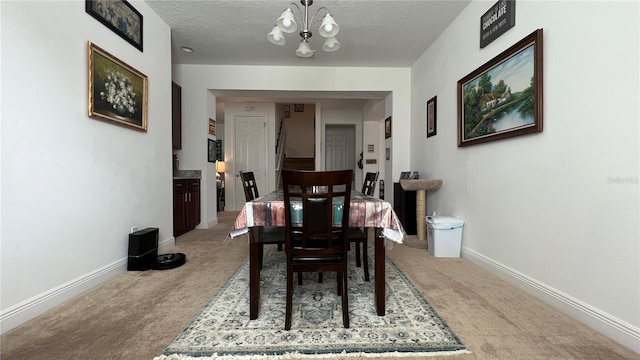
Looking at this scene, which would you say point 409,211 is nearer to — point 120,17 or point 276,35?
point 276,35

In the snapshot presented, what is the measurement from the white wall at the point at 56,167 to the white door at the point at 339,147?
18.8 ft

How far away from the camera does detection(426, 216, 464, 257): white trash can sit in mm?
2877

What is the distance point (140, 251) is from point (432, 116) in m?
3.75

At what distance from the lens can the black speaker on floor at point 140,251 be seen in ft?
8.16

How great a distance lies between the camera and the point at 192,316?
170 centimetres

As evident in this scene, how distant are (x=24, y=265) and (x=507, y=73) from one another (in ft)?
12.1

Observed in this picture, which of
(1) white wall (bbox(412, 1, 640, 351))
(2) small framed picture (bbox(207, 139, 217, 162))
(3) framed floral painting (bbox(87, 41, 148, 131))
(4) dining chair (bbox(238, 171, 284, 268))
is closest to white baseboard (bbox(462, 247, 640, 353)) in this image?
(1) white wall (bbox(412, 1, 640, 351))

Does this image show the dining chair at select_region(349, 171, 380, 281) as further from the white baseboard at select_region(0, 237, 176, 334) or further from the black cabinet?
the white baseboard at select_region(0, 237, 176, 334)

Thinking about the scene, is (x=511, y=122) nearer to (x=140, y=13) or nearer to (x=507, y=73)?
(x=507, y=73)

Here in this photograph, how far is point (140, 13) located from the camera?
106 inches

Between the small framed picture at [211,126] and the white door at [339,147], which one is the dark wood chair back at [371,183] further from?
the white door at [339,147]

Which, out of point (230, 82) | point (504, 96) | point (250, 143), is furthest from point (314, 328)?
point (250, 143)

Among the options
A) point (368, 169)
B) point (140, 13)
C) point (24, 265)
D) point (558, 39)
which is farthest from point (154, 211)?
point (368, 169)

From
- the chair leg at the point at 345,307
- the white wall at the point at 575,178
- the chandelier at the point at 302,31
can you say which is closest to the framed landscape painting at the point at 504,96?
the white wall at the point at 575,178
